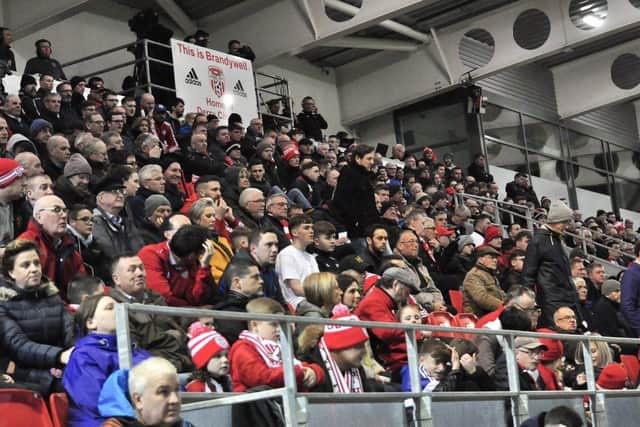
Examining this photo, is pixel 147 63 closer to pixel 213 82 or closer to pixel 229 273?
pixel 213 82

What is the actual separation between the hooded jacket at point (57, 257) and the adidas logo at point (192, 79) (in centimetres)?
861

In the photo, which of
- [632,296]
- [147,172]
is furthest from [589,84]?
[147,172]

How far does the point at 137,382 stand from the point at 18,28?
12.0 metres

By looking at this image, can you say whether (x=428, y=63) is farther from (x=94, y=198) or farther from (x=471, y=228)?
(x=94, y=198)

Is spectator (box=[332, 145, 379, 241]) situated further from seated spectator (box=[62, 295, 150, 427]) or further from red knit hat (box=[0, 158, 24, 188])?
seated spectator (box=[62, 295, 150, 427])

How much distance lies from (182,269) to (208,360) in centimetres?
197

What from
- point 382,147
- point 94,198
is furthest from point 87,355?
point 382,147

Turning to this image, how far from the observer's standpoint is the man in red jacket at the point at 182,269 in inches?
259

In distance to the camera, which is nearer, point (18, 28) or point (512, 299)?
point (512, 299)

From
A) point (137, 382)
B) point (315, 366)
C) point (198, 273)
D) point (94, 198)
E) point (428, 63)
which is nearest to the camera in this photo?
point (137, 382)

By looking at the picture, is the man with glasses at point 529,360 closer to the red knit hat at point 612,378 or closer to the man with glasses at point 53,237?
the red knit hat at point 612,378

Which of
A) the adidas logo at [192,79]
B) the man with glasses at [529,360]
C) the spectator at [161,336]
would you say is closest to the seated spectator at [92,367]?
the spectator at [161,336]

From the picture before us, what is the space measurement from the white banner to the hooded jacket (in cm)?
835

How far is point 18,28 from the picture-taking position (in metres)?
15.0
